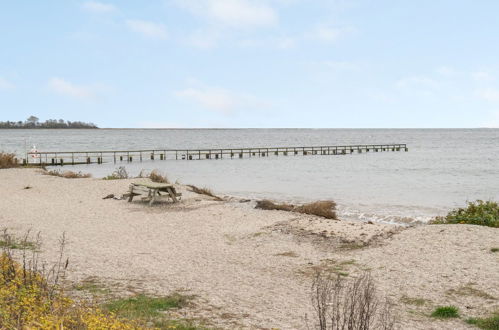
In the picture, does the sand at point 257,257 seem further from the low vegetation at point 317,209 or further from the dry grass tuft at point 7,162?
the dry grass tuft at point 7,162

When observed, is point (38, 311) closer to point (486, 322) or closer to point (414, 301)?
point (414, 301)

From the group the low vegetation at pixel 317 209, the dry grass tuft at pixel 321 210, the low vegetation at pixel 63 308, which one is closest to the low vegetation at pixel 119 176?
the low vegetation at pixel 317 209

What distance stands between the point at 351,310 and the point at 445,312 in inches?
130

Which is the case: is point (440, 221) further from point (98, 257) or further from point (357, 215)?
point (98, 257)

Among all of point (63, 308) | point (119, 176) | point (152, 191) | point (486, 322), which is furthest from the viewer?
point (119, 176)

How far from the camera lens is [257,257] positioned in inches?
426

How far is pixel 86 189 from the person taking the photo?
75.3 feet

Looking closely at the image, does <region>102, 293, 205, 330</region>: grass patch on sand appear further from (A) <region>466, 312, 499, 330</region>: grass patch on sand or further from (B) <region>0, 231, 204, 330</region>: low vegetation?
(A) <region>466, 312, 499, 330</region>: grass patch on sand

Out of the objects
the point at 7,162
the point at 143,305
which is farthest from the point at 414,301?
the point at 7,162

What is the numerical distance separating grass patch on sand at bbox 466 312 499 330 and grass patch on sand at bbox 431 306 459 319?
244 millimetres

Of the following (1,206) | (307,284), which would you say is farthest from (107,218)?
(307,284)

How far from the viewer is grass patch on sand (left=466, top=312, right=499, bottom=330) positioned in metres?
6.58

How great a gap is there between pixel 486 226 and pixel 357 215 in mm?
7030

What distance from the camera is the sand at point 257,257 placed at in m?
7.45
